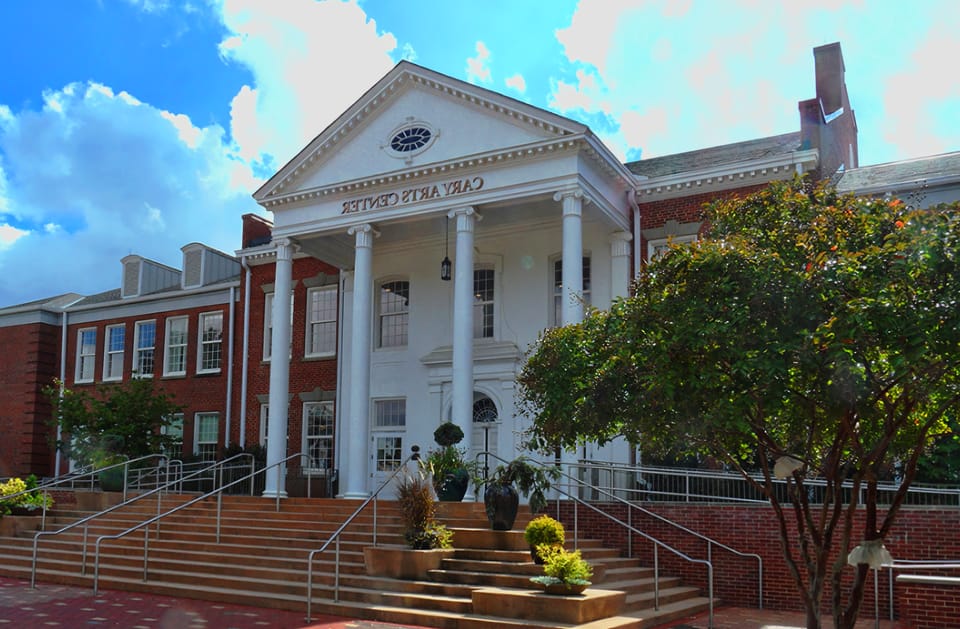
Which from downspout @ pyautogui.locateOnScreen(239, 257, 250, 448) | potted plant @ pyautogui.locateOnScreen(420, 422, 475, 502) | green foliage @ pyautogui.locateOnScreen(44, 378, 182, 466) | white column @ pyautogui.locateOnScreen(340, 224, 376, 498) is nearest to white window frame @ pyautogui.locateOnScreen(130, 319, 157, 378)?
green foliage @ pyautogui.locateOnScreen(44, 378, 182, 466)

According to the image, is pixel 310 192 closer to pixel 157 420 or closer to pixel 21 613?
pixel 157 420

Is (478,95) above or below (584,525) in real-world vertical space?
above

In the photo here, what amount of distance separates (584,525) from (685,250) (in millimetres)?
8335

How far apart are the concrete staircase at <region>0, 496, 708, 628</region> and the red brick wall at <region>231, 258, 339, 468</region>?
6578mm

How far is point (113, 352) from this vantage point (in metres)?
32.2

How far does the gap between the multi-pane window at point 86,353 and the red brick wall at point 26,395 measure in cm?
103

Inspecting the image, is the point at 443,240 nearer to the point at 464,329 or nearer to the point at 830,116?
the point at 464,329

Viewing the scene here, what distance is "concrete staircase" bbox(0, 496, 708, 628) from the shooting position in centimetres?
1296

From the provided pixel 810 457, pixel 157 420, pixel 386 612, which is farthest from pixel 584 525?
pixel 157 420

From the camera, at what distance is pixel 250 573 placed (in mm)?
14969

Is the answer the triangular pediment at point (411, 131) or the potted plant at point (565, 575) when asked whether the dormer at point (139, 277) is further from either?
the potted plant at point (565, 575)

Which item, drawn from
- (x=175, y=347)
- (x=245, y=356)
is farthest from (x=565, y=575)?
(x=175, y=347)

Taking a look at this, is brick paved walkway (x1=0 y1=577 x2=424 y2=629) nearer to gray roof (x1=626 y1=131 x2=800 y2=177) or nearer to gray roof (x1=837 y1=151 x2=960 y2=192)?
gray roof (x1=626 y1=131 x2=800 y2=177)

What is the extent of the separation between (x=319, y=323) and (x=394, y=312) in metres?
3.14
